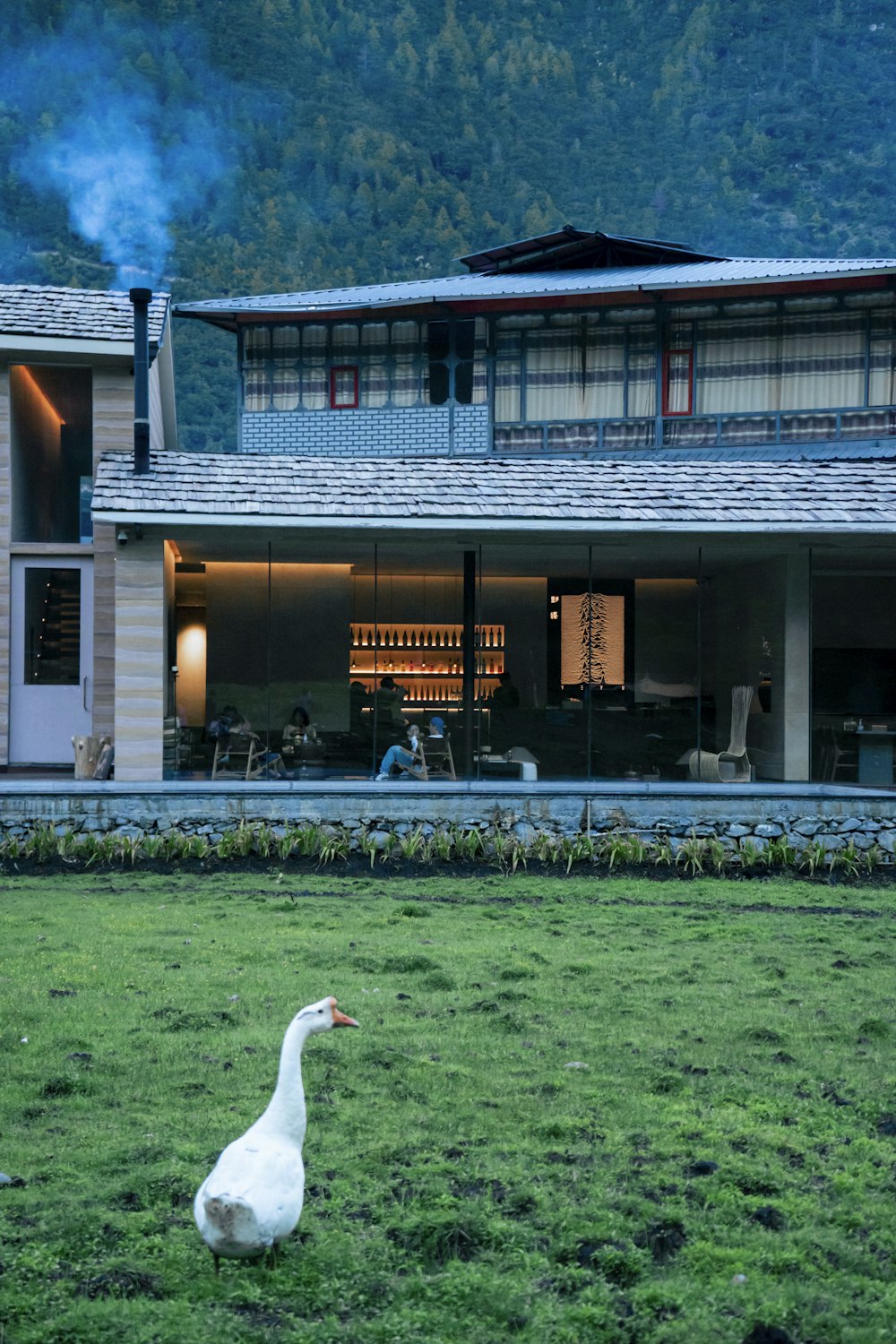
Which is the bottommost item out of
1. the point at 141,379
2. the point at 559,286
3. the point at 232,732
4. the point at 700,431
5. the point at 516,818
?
the point at 516,818

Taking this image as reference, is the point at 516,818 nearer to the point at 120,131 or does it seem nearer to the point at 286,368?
the point at 286,368

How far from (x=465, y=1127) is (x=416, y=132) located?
67.3 m

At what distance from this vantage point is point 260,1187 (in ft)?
14.0

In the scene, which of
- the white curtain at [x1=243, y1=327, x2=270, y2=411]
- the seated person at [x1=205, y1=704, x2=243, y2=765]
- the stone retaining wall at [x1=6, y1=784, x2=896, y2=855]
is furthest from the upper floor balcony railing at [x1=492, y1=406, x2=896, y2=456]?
the stone retaining wall at [x1=6, y1=784, x2=896, y2=855]

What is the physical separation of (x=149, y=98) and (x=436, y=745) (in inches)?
2529

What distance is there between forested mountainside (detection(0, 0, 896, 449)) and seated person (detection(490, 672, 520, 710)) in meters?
40.2

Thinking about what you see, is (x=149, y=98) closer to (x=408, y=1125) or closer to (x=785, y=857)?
(x=785, y=857)

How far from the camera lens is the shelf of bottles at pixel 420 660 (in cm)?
1544

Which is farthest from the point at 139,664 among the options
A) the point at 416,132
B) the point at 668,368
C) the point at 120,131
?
the point at 120,131

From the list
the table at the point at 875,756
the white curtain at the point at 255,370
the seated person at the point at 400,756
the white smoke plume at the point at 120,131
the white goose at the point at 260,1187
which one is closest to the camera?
the white goose at the point at 260,1187

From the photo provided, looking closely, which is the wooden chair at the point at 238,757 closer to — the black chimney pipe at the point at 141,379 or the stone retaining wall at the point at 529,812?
the stone retaining wall at the point at 529,812

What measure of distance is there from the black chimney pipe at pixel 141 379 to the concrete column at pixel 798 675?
24.3 feet

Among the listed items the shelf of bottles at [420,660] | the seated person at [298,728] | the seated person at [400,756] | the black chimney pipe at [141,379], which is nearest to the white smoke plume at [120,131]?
the black chimney pipe at [141,379]

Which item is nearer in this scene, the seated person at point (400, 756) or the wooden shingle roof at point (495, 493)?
the wooden shingle roof at point (495, 493)
